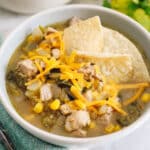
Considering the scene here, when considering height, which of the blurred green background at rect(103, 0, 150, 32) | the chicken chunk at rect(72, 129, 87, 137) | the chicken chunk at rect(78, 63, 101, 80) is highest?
the blurred green background at rect(103, 0, 150, 32)

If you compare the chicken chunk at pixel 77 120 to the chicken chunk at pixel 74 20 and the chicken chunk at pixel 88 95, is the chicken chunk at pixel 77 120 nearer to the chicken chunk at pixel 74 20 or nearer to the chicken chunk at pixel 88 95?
the chicken chunk at pixel 88 95

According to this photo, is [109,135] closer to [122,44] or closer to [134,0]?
[122,44]

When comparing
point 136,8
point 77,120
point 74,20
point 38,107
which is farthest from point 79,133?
point 136,8

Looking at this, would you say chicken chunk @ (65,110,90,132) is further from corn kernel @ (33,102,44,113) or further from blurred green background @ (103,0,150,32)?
blurred green background @ (103,0,150,32)

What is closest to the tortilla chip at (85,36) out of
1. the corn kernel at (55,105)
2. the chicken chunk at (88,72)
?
the chicken chunk at (88,72)

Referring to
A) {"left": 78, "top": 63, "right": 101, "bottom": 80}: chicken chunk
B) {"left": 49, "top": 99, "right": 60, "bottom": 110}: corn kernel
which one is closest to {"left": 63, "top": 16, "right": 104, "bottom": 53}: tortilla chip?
{"left": 78, "top": 63, "right": 101, "bottom": 80}: chicken chunk
